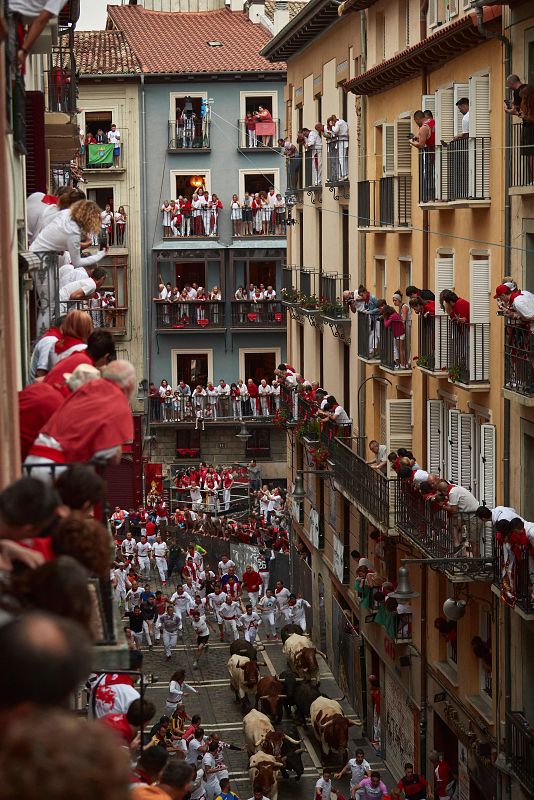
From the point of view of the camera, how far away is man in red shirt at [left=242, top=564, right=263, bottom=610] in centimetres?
3962

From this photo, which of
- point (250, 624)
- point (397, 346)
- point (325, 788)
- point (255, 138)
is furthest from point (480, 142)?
point (255, 138)

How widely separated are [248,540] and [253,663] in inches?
544

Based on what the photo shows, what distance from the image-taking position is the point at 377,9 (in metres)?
33.2

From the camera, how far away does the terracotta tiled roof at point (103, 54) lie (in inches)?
2250

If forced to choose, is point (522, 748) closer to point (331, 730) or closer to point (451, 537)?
point (451, 537)

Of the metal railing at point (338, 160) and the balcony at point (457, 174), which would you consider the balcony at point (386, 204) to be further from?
the metal railing at point (338, 160)

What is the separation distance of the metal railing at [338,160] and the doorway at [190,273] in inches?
837

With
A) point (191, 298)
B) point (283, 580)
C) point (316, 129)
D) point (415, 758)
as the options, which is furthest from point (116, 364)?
point (191, 298)

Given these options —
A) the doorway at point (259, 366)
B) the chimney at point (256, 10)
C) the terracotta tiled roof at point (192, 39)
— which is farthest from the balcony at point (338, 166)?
the chimney at point (256, 10)

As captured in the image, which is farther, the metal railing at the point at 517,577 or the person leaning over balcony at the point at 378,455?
the person leaning over balcony at the point at 378,455

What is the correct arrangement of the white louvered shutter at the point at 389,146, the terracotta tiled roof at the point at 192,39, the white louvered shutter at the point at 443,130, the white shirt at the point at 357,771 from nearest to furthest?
the white louvered shutter at the point at 443,130, the white shirt at the point at 357,771, the white louvered shutter at the point at 389,146, the terracotta tiled roof at the point at 192,39

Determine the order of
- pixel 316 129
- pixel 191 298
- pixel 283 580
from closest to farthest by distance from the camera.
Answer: pixel 316 129, pixel 283 580, pixel 191 298

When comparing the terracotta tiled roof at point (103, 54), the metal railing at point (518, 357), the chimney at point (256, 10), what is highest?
the chimney at point (256, 10)

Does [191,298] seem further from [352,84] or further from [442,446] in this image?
[442,446]
